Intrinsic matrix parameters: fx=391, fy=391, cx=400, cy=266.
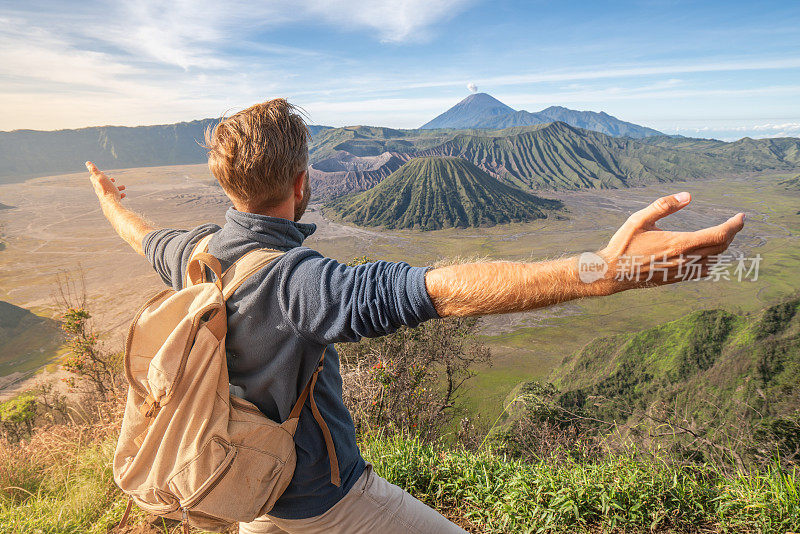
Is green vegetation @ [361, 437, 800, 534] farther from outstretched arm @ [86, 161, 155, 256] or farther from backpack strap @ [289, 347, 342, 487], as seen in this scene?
outstretched arm @ [86, 161, 155, 256]

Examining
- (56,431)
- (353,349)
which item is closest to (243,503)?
(56,431)

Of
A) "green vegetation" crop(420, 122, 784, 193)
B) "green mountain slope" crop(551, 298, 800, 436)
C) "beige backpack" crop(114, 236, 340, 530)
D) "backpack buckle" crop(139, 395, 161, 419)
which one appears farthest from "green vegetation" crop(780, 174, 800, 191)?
"backpack buckle" crop(139, 395, 161, 419)

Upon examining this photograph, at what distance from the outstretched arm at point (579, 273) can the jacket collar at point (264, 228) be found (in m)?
0.48

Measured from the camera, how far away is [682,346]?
46.5ft

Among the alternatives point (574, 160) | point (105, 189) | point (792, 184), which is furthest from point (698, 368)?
point (574, 160)

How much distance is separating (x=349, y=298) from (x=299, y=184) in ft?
1.62

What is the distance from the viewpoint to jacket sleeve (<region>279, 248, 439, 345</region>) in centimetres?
90

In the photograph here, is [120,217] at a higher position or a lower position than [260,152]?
lower

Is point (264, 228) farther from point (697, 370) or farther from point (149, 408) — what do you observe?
point (697, 370)

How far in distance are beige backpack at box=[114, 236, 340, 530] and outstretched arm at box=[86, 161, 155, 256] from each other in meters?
0.91

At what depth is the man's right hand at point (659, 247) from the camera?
0.79 meters

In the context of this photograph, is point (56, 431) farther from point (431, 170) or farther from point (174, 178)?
point (174, 178)

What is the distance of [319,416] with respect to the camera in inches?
48.6

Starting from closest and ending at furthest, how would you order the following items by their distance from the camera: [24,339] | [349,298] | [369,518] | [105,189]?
1. [349,298]
2. [369,518]
3. [105,189]
4. [24,339]
